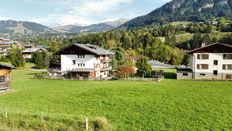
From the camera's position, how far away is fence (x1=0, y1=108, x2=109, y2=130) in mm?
26000

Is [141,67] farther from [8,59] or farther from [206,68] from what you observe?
[8,59]

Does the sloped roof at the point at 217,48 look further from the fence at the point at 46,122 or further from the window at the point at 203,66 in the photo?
the fence at the point at 46,122

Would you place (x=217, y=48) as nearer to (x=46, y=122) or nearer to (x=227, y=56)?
(x=227, y=56)

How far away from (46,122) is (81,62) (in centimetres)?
3943

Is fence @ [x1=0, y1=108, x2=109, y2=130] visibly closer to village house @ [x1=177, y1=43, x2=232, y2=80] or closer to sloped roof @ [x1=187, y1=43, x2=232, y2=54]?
village house @ [x1=177, y1=43, x2=232, y2=80]

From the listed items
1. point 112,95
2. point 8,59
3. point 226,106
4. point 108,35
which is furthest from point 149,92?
point 108,35

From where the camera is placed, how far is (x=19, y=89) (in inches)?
1836

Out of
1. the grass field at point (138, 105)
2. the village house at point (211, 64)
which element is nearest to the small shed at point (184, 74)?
the village house at point (211, 64)

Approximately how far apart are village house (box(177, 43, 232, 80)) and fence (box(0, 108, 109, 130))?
3557 centimetres

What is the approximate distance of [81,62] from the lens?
65875 millimetres

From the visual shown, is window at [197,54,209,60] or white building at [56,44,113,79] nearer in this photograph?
window at [197,54,209,60]

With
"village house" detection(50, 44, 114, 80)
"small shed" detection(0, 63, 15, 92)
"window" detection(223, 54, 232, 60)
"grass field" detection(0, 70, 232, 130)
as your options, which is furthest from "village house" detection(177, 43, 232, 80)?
"small shed" detection(0, 63, 15, 92)

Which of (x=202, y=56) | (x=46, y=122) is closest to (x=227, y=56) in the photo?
(x=202, y=56)

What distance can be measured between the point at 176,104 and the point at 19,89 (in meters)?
25.0
